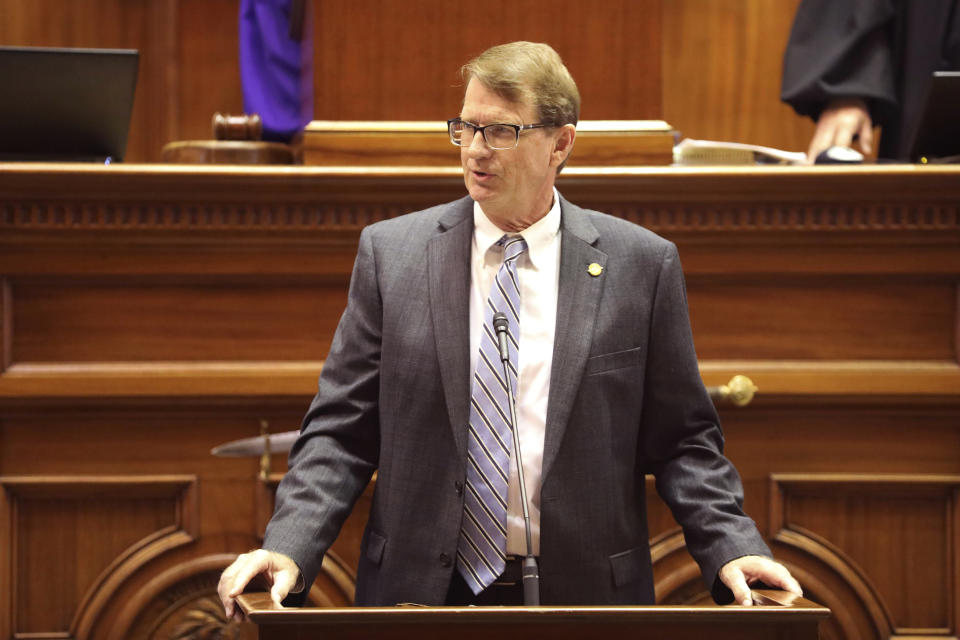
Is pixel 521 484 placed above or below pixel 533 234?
below

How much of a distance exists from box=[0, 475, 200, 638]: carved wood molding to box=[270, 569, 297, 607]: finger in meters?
0.75

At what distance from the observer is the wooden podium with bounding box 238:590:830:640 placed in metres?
1.14

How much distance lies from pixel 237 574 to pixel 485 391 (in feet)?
1.51

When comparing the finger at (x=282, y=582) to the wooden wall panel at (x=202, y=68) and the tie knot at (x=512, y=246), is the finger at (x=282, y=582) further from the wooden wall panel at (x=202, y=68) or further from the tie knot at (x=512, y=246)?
the wooden wall panel at (x=202, y=68)

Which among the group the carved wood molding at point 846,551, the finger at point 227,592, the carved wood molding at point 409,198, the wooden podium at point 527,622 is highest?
the carved wood molding at point 409,198

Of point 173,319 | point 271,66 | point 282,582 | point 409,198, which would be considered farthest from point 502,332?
point 271,66

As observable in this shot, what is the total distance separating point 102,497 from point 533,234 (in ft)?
3.50

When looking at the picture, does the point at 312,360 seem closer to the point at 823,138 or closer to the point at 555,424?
the point at 555,424

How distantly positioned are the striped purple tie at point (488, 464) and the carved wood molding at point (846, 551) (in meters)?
0.82

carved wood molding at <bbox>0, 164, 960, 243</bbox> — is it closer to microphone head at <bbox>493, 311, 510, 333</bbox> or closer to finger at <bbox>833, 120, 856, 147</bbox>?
finger at <bbox>833, 120, 856, 147</bbox>

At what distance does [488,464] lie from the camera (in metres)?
1.69

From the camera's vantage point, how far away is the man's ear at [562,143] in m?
1.75

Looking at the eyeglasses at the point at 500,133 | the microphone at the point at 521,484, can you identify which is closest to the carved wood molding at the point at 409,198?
the eyeglasses at the point at 500,133

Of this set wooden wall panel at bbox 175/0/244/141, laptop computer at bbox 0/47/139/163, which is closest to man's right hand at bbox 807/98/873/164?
laptop computer at bbox 0/47/139/163
